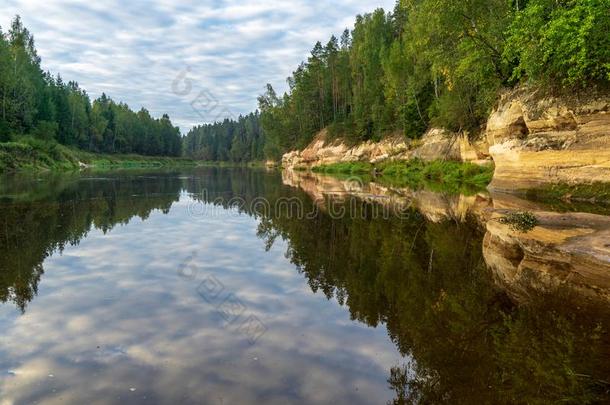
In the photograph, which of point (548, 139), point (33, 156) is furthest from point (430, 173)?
point (33, 156)

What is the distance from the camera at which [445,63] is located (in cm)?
3353

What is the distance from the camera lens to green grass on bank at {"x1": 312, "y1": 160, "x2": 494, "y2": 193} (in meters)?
34.8

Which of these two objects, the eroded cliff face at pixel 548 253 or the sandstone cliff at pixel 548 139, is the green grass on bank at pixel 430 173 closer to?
the sandstone cliff at pixel 548 139

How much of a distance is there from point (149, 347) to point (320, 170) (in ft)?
210

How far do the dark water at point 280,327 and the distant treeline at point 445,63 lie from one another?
1371 cm

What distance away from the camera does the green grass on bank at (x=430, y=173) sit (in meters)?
34.8

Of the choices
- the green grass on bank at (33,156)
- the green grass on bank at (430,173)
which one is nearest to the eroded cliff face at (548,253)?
the green grass on bank at (430,173)

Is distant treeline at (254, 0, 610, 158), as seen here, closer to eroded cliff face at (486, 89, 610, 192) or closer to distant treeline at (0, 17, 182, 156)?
eroded cliff face at (486, 89, 610, 192)

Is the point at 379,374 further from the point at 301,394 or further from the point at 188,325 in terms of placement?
the point at 188,325

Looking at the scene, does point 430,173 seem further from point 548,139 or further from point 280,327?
point 280,327

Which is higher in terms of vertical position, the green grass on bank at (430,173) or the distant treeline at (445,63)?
the distant treeline at (445,63)

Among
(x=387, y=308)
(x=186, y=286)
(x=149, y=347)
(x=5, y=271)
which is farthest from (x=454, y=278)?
(x=5, y=271)

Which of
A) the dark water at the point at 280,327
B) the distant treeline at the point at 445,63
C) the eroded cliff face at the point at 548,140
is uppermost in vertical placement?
the distant treeline at the point at 445,63

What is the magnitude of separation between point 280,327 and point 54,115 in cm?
9588
